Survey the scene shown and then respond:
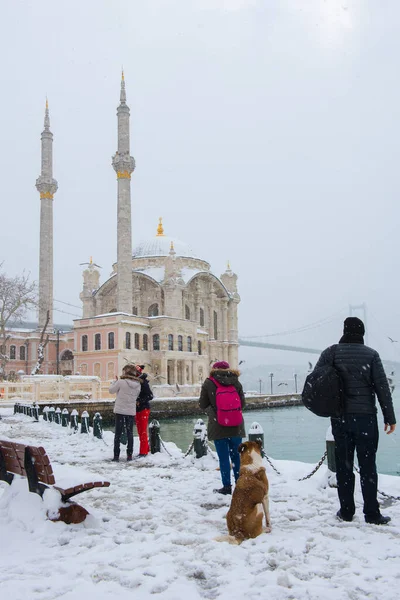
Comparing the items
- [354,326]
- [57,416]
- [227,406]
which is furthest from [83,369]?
[354,326]

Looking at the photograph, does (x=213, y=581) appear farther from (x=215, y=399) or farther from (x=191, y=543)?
(x=215, y=399)

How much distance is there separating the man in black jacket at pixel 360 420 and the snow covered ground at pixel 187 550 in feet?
0.78

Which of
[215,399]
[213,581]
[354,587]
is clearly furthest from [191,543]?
[215,399]

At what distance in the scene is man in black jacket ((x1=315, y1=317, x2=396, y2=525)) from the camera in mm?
4750

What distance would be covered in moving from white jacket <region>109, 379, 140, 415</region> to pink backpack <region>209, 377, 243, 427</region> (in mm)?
2967

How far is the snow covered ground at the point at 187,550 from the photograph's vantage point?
3.36 m

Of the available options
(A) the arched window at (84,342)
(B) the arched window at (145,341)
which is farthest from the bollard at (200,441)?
(A) the arched window at (84,342)

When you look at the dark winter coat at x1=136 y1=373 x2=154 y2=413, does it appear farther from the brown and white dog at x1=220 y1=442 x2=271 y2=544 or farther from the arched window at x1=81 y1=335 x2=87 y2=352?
the arched window at x1=81 y1=335 x2=87 y2=352

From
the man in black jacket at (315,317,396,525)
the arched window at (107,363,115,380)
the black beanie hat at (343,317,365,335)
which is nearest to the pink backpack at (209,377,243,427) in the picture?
the man in black jacket at (315,317,396,525)

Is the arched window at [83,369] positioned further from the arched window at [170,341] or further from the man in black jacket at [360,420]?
the man in black jacket at [360,420]

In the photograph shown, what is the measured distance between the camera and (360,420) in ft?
15.6

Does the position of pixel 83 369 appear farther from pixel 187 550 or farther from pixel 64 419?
pixel 187 550

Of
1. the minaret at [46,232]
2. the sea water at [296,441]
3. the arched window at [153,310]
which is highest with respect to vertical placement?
the minaret at [46,232]

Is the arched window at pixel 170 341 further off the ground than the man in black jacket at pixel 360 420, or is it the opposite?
the arched window at pixel 170 341
